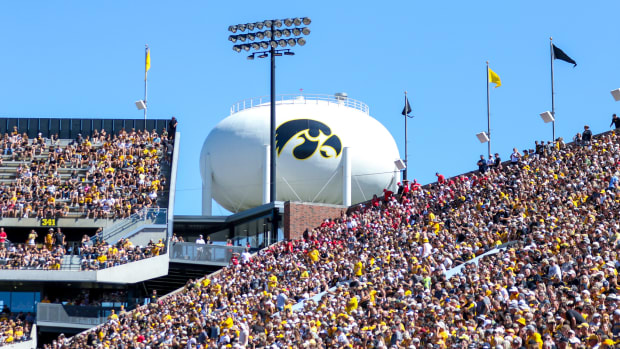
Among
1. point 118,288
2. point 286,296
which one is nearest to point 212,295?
point 286,296

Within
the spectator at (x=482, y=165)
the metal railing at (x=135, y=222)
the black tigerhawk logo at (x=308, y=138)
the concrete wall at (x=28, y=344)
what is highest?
the black tigerhawk logo at (x=308, y=138)

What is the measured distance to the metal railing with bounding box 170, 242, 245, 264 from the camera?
46.1 meters

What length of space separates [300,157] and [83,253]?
12.5m

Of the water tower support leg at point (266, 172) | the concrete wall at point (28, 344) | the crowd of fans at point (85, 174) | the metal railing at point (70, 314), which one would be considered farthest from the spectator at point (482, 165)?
the concrete wall at point (28, 344)

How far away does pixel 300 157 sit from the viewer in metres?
52.7

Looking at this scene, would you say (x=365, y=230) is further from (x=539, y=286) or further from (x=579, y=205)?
(x=539, y=286)

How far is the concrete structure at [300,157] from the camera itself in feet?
174

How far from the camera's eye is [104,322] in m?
43.2

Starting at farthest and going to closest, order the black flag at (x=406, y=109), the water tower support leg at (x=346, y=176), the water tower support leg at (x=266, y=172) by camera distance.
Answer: the black flag at (x=406, y=109), the water tower support leg at (x=346, y=176), the water tower support leg at (x=266, y=172)

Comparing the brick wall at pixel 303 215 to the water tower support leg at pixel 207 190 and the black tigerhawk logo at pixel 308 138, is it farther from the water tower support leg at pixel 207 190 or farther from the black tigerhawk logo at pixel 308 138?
the water tower support leg at pixel 207 190

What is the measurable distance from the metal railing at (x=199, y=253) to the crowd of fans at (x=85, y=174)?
3.52 meters

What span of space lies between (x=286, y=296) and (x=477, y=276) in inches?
355

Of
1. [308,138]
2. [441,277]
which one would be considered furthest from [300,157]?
[441,277]

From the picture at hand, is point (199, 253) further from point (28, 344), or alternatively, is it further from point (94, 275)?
point (28, 344)
